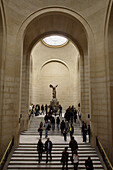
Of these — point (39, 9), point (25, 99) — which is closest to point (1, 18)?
point (39, 9)

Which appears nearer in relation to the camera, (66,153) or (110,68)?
(66,153)

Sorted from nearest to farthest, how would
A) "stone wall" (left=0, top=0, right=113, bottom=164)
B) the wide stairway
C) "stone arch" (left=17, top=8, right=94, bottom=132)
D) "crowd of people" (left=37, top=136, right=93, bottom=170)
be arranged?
1. "crowd of people" (left=37, top=136, right=93, bottom=170)
2. the wide stairway
3. "stone wall" (left=0, top=0, right=113, bottom=164)
4. "stone arch" (left=17, top=8, right=94, bottom=132)

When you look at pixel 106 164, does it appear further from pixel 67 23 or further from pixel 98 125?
pixel 67 23

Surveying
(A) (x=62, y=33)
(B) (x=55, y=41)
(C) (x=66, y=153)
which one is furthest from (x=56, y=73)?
(C) (x=66, y=153)

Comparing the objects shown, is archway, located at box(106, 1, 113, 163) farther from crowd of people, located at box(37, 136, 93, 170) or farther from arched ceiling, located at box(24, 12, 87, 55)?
arched ceiling, located at box(24, 12, 87, 55)

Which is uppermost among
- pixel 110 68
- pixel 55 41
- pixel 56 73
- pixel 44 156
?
→ pixel 55 41

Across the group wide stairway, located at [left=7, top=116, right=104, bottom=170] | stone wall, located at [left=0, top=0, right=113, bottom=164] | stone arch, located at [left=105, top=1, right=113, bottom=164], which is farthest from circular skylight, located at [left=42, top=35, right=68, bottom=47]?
wide stairway, located at [left=7, top=116, right=104, bottom=170]

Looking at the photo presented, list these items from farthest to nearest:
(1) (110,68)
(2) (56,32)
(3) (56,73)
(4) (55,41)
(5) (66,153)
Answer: (3) (56,73) → (4) (55,41) → (2) (56,32) → (1) (110,68) → (5) (66,153)

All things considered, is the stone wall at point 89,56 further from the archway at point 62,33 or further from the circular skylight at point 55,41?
the circular skylight at point 55,41

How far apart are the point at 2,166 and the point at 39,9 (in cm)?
1076

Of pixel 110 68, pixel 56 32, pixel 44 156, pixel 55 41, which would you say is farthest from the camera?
pixel 55 41

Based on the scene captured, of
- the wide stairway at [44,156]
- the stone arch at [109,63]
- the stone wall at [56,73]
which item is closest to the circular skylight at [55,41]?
the stone wall at [56,73]

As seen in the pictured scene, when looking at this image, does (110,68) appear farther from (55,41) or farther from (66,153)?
(55,41)

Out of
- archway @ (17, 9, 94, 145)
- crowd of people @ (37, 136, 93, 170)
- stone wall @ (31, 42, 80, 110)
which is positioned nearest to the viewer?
crowd of people @ (37, 136, 93, 170)
